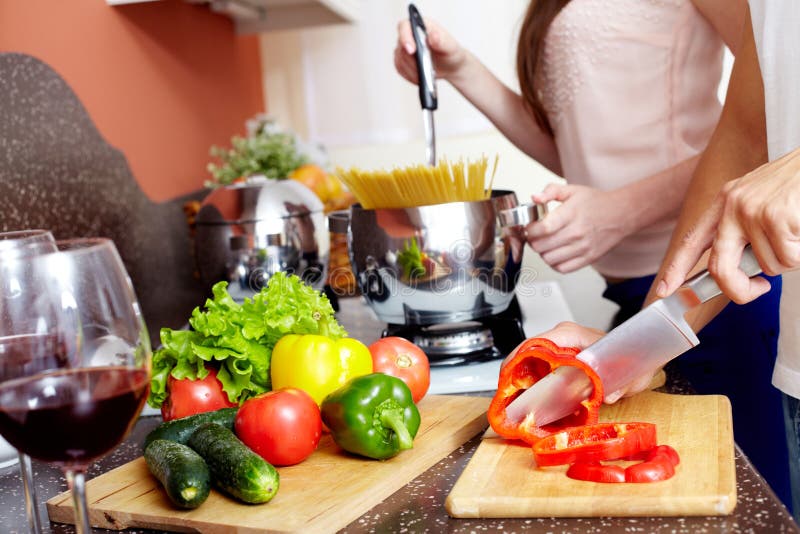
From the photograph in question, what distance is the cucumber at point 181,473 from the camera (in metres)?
0.71

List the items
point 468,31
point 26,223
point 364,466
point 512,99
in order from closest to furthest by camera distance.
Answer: point 364,466 < point 26,223 < point 512,99 < point 468,31

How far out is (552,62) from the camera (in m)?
1.53

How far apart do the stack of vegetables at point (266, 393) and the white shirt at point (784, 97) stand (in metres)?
0.39

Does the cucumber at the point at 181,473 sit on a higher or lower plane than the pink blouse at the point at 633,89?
lower

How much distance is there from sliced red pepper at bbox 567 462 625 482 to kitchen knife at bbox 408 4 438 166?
62 centimetres

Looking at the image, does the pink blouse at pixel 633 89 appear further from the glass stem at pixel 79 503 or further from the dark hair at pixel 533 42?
the glass stem at pixel 79 503

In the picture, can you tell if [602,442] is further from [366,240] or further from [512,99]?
[512,99]

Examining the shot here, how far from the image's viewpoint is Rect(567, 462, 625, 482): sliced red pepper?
0.72m

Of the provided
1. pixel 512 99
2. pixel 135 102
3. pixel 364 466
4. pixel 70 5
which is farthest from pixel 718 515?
pixel 135 102

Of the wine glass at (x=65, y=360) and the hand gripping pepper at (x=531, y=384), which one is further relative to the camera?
the hand gripping pepper at (x=531, y=384)

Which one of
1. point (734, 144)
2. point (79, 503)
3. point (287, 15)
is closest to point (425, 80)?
point (734, 144)

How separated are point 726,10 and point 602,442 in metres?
0.76

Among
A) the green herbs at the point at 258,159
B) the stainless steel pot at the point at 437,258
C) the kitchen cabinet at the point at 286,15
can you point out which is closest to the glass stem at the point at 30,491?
the stainless steel pot at the point at 437,258

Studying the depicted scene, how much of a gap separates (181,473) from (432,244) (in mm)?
490
